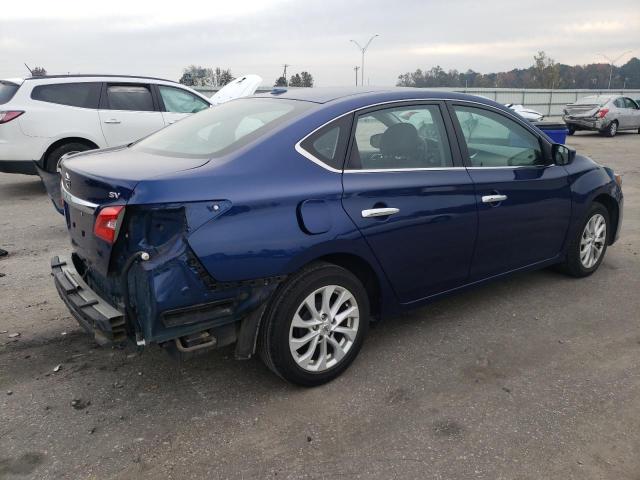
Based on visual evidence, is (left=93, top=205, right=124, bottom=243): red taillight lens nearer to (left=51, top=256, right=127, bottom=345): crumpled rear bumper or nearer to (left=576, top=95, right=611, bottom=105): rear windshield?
(left=51, top=256, right=127, bottom=345): crumpled rear bumper

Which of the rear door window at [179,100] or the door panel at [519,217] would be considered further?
the rear door window at [179,100]

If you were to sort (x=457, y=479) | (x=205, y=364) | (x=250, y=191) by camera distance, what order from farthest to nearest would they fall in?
1. (x=205, y=364)
2. (x=250, y=191)
3. (x=457, y=479)

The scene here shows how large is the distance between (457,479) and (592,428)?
0.85 m

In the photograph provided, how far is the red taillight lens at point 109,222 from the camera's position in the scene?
258 centimetres

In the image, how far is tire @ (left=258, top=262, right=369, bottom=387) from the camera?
2.88 metres

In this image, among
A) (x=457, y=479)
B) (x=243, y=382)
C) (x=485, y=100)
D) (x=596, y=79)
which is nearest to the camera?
(x=457, y=479)

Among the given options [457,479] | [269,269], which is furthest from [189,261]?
[457,479]

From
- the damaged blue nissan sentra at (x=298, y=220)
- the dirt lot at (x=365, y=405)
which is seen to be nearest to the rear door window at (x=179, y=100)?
the dirt lot at (x=365, y=405)

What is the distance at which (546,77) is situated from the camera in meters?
62.2

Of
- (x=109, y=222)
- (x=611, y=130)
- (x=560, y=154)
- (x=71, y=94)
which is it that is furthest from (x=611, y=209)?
(x=611, y=130)

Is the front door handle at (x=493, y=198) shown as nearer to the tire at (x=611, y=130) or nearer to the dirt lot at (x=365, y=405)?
the dirt lot at (x=365, y=405)

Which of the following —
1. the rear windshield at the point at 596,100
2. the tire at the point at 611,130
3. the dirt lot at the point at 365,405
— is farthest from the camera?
the rear windshield at the point at 596,100

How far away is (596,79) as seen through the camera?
7438cm

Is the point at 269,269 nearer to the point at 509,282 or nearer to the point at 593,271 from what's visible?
the point at 509,282
